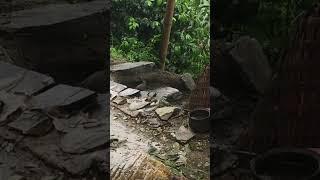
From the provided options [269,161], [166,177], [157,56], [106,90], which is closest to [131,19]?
[157,56]

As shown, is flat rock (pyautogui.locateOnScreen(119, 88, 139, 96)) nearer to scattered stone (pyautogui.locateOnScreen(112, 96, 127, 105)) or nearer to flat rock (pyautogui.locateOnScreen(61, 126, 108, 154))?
scattered stone (pyautogui.locateOnScreen(112, 96, 127, 105))

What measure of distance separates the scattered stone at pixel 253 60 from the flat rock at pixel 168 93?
14.9 inches

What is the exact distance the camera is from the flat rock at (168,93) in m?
2.50

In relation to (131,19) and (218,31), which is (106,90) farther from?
(218,31)

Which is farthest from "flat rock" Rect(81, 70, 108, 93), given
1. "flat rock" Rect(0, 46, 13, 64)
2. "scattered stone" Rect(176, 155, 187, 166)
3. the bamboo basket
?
the bamboo basket

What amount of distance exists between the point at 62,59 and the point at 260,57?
995 millimetres

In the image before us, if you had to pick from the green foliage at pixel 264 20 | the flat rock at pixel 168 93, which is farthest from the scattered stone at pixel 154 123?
the green foliage at pixel 264 20

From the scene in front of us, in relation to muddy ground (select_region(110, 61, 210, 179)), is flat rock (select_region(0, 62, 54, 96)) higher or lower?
higher

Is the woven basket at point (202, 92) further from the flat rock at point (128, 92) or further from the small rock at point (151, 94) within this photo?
the flat rock at point (128, 92)

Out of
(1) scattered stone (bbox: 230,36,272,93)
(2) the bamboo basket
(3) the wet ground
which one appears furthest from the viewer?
(3) the wet ground

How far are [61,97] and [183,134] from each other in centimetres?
63

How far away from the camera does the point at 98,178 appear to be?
225 centimetres

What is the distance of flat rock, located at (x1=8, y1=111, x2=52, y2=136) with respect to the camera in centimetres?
237

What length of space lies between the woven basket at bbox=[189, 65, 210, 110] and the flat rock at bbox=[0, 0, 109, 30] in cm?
60
